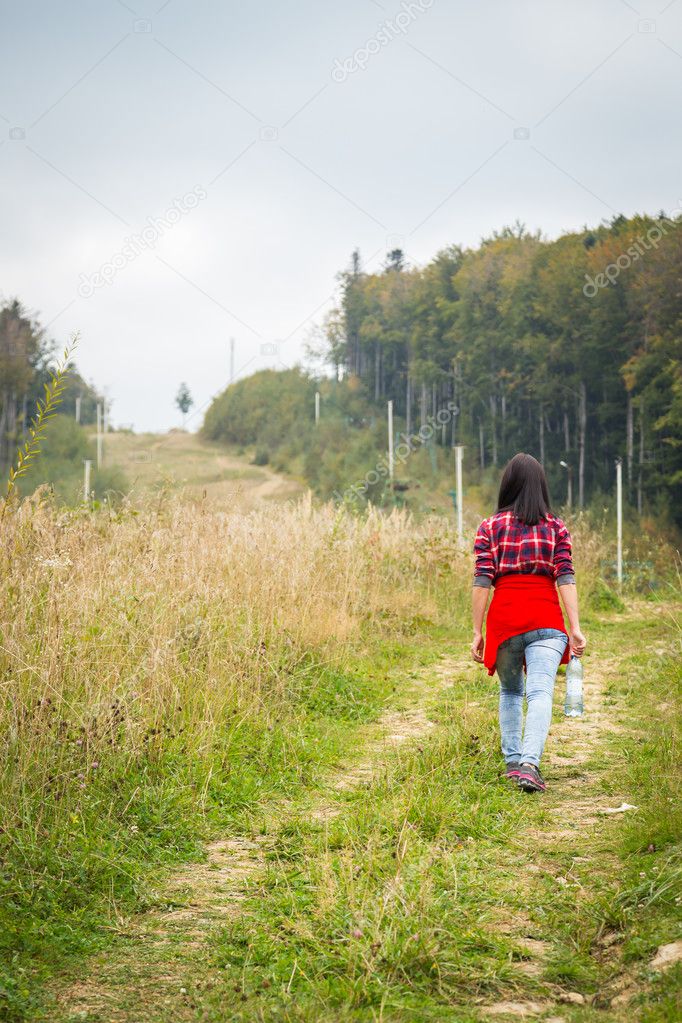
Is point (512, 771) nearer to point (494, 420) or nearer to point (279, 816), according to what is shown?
point (279, 816)

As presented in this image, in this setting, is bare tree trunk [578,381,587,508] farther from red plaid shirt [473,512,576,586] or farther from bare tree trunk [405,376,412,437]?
red plaid shirt [473,512,576,586]

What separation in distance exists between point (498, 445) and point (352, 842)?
31901mm

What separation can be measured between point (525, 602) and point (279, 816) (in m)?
1.67

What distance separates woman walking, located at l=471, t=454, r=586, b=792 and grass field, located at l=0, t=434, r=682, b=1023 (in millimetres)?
341

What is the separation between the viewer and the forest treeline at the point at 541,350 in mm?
27266

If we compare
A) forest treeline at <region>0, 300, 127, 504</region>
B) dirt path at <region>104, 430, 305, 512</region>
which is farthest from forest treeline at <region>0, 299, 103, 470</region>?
dirt path at <region>104, 430, 305, 512</region>

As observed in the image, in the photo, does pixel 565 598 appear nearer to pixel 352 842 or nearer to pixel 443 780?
pixel 443 780

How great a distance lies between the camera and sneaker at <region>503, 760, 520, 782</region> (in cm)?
462

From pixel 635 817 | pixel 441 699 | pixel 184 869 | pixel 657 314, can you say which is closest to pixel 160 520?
pixel 441 699

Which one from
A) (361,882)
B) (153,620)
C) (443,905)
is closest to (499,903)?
(443,905)

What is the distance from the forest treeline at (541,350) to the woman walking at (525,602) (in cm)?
2047

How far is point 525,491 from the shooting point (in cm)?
487

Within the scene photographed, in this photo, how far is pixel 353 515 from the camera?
1124 cm

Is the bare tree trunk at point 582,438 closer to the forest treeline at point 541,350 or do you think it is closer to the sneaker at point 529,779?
the forest treeline at point 541,350
